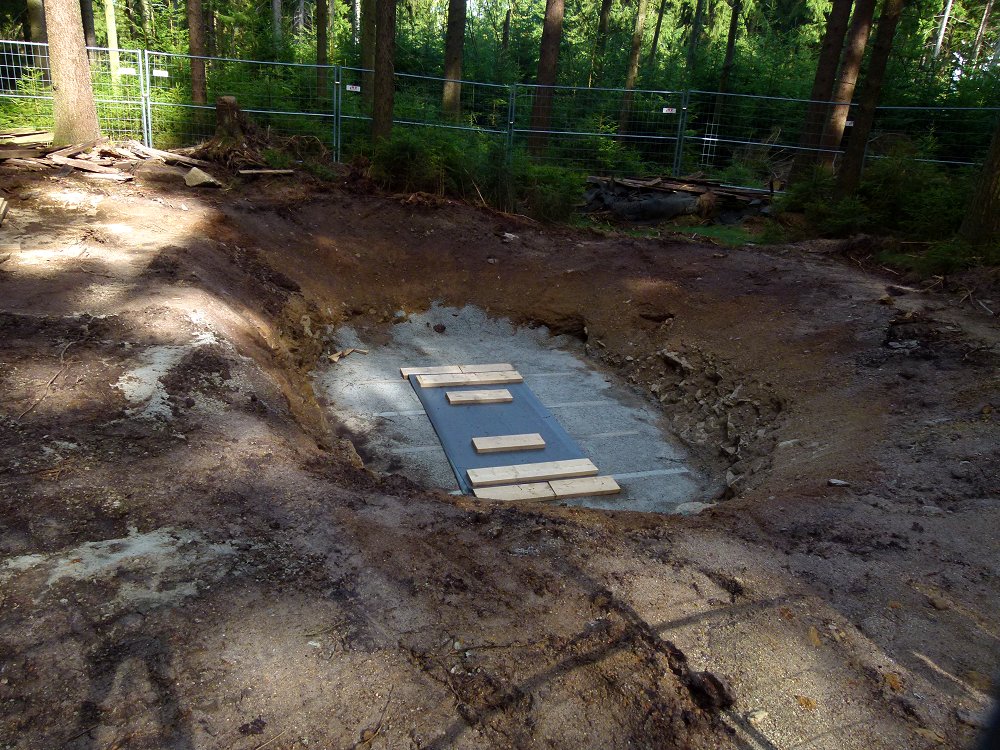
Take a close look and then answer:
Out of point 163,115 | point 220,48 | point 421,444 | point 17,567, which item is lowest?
point 421,444

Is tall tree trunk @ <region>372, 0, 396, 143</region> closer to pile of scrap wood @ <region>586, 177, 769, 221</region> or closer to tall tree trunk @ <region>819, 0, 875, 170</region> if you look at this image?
pile of scrap wood @ <region>586, 177, 769, 221</region>

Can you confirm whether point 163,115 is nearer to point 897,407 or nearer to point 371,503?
point 371,503

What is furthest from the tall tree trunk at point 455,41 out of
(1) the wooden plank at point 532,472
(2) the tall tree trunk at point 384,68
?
(1) the wooden plank at point 532,472

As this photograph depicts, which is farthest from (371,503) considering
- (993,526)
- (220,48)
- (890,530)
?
(220,48)

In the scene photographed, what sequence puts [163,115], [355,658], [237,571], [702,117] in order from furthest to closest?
[702,117], [163,115], [237,571], [355,658]

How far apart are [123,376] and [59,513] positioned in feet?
6.40

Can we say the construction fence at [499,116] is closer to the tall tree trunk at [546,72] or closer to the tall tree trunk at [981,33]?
the tall tree trunk at [546,72]

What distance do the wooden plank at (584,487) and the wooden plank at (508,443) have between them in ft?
2.39

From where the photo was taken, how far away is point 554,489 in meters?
6.70

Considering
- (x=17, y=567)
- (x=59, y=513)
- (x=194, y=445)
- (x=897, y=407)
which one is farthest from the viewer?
(x=897, y=407)

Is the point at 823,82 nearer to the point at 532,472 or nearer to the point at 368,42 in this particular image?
the point at 368,42

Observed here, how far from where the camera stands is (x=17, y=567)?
10.9 ft

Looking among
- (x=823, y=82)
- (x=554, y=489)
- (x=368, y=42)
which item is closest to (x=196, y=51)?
(x=368, y=42)

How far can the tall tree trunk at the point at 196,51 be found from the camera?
14.0 meters
